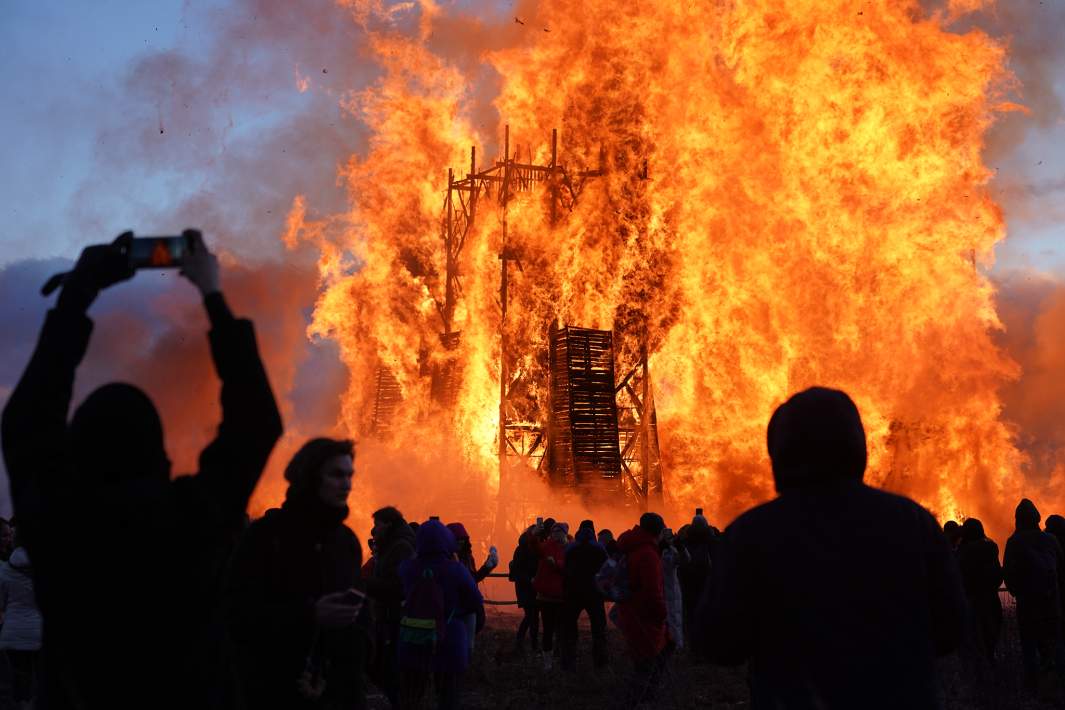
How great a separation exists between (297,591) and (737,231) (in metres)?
35.9

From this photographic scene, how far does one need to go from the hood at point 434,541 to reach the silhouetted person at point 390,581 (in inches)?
11.8

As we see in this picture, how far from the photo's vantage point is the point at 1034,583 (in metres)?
12.7

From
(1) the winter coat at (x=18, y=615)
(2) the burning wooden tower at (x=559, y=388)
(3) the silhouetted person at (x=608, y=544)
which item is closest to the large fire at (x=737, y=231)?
(2) the burning wooden tower at (x=559, y=388)

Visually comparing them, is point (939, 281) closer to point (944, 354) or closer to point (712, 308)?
point (944, 354)

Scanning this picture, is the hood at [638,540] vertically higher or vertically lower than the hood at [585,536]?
lower

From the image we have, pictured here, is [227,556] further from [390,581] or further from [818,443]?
[390,581]

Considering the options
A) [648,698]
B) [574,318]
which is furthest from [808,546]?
[574,318]

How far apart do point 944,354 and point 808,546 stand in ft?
116

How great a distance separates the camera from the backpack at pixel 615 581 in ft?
38.2

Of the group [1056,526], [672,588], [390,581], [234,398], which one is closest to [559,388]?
[672,588]

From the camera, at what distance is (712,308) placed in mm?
39781

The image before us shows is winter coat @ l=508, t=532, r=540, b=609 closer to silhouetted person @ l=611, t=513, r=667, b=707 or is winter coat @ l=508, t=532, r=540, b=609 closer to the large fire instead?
silhouetted person @ l=611, t=513, r=667, b=707

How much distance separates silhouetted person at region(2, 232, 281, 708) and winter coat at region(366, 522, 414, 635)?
21.3 ft

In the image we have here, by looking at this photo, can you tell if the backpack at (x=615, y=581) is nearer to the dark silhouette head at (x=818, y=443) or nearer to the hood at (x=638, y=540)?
the hood at (x=638, y=540)
